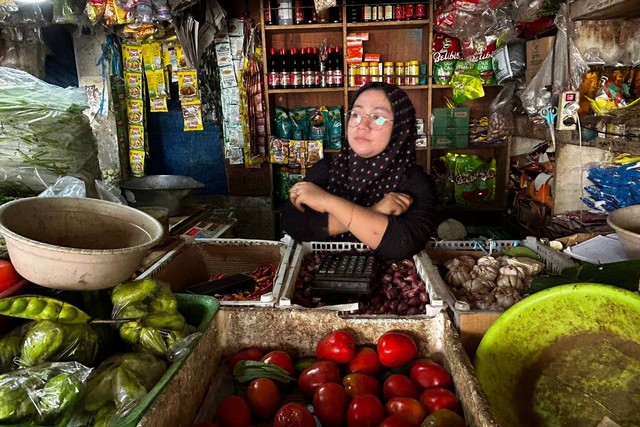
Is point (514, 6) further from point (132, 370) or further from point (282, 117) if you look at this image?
point (132, 370)

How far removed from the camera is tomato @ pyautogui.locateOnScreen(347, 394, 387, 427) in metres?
0.97

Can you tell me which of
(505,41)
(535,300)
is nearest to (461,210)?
(505,41)

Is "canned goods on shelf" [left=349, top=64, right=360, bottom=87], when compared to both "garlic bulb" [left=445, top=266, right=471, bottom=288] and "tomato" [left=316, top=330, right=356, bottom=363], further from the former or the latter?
"tomato" [left=316, top=330, right=356, bottom=363]

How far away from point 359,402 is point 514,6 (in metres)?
2.99

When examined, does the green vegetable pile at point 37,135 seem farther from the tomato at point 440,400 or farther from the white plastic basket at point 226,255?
the tomato at point 440,400

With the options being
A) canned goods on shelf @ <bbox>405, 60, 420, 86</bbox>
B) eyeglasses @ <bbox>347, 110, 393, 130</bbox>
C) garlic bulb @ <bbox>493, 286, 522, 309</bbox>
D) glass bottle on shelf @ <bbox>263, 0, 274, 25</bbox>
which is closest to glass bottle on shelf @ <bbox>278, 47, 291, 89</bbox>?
glass bottle on shelf @ <bbox>263, 0, 274, 25</bbox>

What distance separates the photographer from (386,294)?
149 centimetres

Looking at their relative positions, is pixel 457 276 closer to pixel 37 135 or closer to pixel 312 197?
pixel 312 197

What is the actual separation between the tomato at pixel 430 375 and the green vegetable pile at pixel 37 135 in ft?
5.11

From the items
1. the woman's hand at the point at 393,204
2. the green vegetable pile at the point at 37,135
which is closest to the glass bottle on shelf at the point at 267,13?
the green vegetable pile at the point at 37,135

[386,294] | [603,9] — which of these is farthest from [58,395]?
[603,9]

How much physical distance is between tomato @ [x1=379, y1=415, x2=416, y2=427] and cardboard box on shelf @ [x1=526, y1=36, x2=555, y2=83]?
A: 2517 millimetres

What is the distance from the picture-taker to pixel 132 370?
818 mm

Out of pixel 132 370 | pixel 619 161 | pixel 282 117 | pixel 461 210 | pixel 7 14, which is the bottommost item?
pixel 461 210
